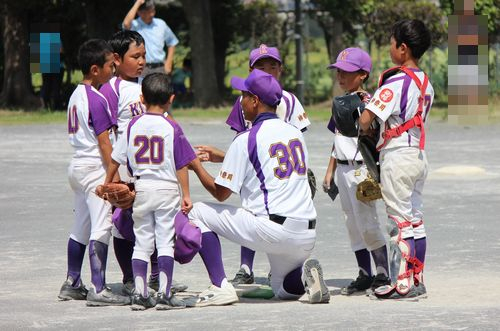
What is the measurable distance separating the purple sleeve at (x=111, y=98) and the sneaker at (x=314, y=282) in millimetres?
1655

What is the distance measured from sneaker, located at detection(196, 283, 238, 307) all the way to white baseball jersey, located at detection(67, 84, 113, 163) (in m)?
1.19

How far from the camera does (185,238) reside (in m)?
7.52

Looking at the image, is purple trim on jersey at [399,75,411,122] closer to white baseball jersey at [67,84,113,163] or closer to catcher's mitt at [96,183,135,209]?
catcher's mitt at [96,183,135,209]

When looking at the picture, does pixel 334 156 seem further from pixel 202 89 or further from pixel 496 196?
pixel 202 89

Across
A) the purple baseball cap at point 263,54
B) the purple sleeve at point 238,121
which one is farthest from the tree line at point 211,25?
the purple sleeve at point 238,121

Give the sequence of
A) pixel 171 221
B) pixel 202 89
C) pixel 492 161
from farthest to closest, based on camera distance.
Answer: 1. pixel 202 89
2. pixel 492 161
3. pixel 171 221

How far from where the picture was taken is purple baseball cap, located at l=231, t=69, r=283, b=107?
303 inches

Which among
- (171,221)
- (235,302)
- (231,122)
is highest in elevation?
(231,122)

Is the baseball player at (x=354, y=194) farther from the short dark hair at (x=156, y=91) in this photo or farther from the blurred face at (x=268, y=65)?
the short dark hair at (x=156, y=91)

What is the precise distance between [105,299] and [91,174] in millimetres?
857

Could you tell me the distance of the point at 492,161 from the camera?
16750 millimetres

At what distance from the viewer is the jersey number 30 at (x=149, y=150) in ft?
24.7

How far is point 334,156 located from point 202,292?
1.35m

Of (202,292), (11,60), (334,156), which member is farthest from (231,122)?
(11,60)
